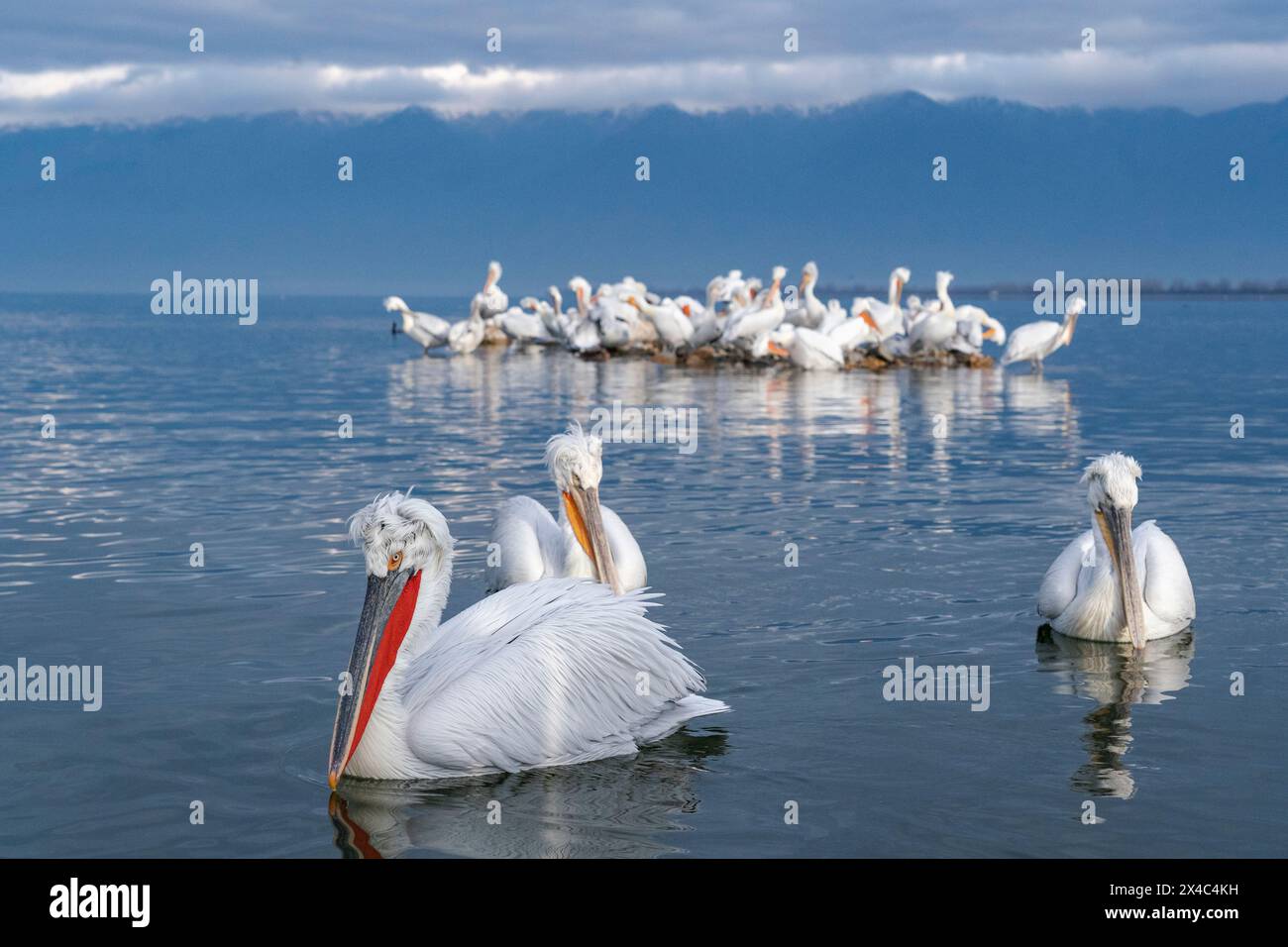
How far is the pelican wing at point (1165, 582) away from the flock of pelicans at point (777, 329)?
17.3m

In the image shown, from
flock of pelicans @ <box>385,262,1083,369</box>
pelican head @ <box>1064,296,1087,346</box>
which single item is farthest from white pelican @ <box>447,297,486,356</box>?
pelican head @ <box>1064,296,1087,346</box>

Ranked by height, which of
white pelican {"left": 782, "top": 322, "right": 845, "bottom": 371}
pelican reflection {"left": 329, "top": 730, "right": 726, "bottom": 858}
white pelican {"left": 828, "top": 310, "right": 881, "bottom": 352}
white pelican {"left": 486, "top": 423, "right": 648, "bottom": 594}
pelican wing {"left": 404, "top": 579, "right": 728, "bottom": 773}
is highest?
white pelican {"left": 828, "top": 310, "right": 881, "bottom": 352}

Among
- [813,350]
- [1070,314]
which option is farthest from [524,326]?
[1070,314]

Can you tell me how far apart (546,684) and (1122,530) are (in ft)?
9.74

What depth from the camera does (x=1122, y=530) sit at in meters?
7.04

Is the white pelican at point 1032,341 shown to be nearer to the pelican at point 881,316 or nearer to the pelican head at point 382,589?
the pelican at point 881,316

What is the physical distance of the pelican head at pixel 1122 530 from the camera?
7.02m

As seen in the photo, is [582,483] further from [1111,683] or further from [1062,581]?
[1111,683]

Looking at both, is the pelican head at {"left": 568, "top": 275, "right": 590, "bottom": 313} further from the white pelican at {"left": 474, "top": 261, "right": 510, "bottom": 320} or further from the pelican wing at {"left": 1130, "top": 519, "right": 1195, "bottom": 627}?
the pelican wing at {"left": 1130, "top": 519, "right": 1195, "bottom": 627}

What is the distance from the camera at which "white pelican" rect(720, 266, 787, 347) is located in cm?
2648
